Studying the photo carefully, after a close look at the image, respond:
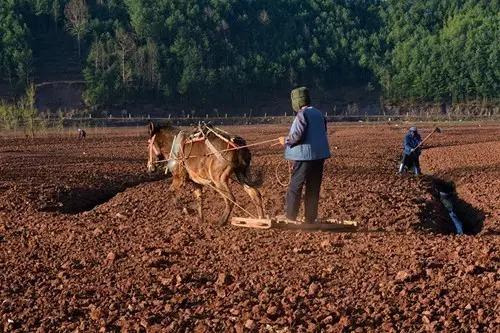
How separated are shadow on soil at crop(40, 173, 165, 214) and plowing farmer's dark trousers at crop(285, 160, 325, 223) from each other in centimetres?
594

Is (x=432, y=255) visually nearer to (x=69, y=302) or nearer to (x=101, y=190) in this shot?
(x=69, y=302)

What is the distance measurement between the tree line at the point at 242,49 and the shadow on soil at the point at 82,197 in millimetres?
70028

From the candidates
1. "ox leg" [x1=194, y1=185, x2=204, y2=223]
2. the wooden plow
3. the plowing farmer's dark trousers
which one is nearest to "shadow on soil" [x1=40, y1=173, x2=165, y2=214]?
"ox leg" [x1=194, y1=185, x2=204, y2=223]

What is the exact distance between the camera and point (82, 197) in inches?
656

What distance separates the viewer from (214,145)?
1110cm

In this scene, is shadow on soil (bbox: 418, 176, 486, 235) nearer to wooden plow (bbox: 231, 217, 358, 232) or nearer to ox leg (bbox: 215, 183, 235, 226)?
wooden plow (bbox: 231, 217, 358, 232)

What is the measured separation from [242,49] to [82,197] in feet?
328

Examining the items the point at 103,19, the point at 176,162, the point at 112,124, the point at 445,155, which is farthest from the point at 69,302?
the point at 103,19

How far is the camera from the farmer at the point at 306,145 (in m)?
9.70

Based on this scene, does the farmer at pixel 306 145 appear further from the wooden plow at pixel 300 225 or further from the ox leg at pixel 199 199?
the ox leg at pixel 199 199

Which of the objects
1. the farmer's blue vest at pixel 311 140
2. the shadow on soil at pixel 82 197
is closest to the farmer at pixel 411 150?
the shadow on soil at pixel 82 197

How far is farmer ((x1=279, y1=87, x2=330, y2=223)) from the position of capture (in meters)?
9.70

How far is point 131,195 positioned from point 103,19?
338 ft

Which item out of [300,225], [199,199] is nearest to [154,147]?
[199,199]
